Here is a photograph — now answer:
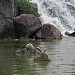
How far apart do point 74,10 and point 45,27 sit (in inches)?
565

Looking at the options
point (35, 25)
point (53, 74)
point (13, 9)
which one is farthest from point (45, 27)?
point (53, 74)

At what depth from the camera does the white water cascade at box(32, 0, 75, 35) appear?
136 ft

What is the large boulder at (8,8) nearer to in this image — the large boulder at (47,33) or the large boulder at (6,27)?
the large boulder at (6,27)

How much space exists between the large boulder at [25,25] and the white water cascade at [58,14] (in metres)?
6.44

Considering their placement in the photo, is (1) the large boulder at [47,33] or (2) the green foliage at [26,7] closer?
(1) the large boulder at [47,33]

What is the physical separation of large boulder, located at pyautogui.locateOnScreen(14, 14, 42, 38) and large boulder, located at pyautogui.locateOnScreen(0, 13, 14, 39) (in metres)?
0.84

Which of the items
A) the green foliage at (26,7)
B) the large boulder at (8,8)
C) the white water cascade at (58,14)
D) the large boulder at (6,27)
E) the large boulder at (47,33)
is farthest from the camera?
the white water cascade at (58,14)

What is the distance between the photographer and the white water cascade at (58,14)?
41.4m

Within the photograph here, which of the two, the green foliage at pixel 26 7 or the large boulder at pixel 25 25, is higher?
the green foliage at pixel 26 7

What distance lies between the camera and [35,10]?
37.2m

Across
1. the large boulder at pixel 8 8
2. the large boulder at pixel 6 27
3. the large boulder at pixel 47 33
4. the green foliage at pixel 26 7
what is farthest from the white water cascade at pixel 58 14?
the large boulder at pixel 6 27

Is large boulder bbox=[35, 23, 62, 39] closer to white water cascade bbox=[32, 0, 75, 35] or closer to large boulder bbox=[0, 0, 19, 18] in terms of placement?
large boulder bbox=[0, 0, 19, 18]

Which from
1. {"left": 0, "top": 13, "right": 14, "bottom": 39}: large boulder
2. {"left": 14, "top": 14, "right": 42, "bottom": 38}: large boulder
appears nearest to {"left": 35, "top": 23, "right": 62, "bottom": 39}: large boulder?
{"left": 14, "top": 14, "right": 42, "bottom": 38}: large boulder

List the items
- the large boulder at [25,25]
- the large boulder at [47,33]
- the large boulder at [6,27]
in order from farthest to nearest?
the large boulder at [47,33] < the large boulder at [25,25] < the large boulder at [6,27]
